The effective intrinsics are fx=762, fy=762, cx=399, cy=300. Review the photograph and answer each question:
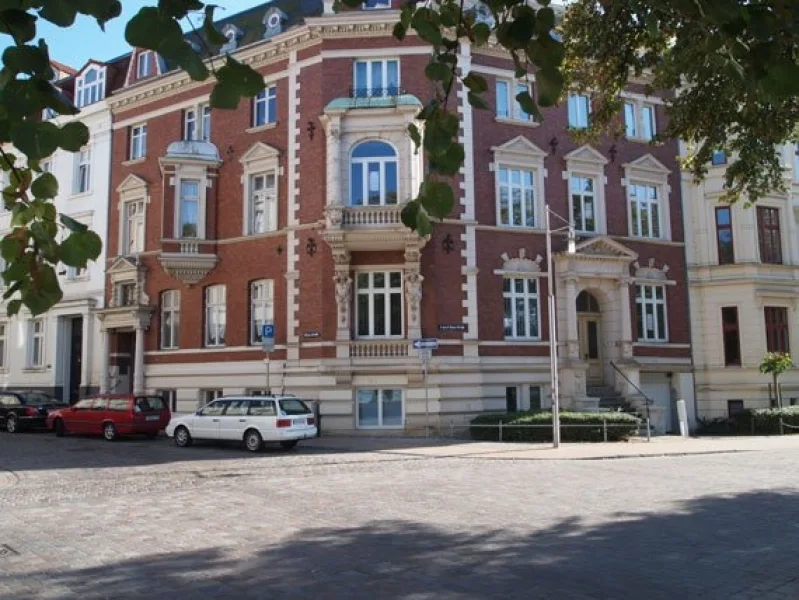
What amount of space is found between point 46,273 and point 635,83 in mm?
30145

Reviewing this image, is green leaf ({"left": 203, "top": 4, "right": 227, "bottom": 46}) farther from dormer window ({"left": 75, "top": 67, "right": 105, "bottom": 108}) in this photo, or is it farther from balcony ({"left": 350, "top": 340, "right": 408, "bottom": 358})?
dormer window ({"left": 75, "top": 67, "right": 105, "bottom": 108})

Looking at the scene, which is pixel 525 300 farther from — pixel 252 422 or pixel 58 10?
pixel 58 10

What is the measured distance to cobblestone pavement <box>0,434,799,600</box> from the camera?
7.04 m

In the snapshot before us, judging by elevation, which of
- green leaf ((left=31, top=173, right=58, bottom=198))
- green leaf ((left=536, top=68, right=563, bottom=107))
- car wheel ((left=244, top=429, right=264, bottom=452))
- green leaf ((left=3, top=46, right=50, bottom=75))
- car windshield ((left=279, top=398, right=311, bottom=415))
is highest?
green leaf ((left=536, top=68, right=563, bottom=107))

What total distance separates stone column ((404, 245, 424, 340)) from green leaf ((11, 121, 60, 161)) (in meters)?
21.6

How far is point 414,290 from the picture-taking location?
24.7 meters

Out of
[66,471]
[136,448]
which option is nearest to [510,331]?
[136,448]

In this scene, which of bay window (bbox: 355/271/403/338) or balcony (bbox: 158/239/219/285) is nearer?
bay window (bbox: 355/271/403/338)

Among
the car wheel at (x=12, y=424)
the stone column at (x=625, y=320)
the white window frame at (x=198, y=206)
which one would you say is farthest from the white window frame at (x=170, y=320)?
Answer: the stone column at (x=625, y=320)

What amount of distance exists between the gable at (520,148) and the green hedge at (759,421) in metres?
11.9

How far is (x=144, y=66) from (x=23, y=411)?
15.2m

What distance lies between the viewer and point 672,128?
46.4 feet

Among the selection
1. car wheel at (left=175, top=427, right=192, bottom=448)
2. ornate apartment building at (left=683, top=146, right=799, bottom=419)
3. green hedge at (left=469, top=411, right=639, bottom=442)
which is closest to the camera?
car wheel at (left=175, top=427, right=192, bottom=448)

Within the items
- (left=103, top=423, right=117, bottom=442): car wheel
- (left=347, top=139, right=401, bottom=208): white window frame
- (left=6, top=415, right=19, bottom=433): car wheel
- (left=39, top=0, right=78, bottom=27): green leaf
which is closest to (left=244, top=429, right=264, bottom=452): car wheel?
(left=103, top=423, right=117, bottom=442): car wheel
